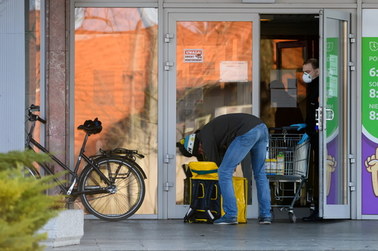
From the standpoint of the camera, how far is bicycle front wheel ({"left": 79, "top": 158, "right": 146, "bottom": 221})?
10.5 m

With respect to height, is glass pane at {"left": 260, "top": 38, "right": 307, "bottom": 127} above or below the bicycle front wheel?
above

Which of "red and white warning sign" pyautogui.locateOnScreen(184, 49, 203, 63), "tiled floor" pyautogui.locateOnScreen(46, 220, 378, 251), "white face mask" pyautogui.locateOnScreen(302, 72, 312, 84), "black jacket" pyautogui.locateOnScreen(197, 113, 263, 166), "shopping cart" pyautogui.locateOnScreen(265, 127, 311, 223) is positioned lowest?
"tiled floor" pyautogui.locateOnScreen(46, 220, 378, 251)

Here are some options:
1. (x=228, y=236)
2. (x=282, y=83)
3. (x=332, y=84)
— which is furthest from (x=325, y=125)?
(x=282, y=83)

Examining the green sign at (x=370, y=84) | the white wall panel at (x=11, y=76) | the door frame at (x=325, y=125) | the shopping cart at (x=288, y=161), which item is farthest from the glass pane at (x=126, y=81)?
the green sign at (x=370, y=84)

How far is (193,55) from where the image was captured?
10766 mm

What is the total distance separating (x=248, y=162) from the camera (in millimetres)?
10859

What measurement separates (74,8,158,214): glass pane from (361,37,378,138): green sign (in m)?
2.52

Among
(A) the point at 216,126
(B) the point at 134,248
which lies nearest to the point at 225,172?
(A) the point at 216,126

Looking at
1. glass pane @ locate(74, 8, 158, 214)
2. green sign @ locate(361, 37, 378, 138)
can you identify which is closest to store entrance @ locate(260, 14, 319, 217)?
green sign @ locate(361, 37, 378, 138)

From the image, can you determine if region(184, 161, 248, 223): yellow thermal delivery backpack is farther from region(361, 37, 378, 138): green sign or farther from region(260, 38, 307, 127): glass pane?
region(260, 38, 307, 127): glass pane

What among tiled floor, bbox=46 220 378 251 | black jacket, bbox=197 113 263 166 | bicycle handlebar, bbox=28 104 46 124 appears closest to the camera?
tiled floor, bbox=46 220 378 251

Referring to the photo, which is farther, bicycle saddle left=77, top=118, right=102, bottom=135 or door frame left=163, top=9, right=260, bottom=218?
door frame left=163, top=9, right=260, bottom=218

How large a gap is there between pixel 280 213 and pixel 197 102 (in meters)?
2.20

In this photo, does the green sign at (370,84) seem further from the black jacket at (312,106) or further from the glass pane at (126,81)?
the glass pane at (126,81)
